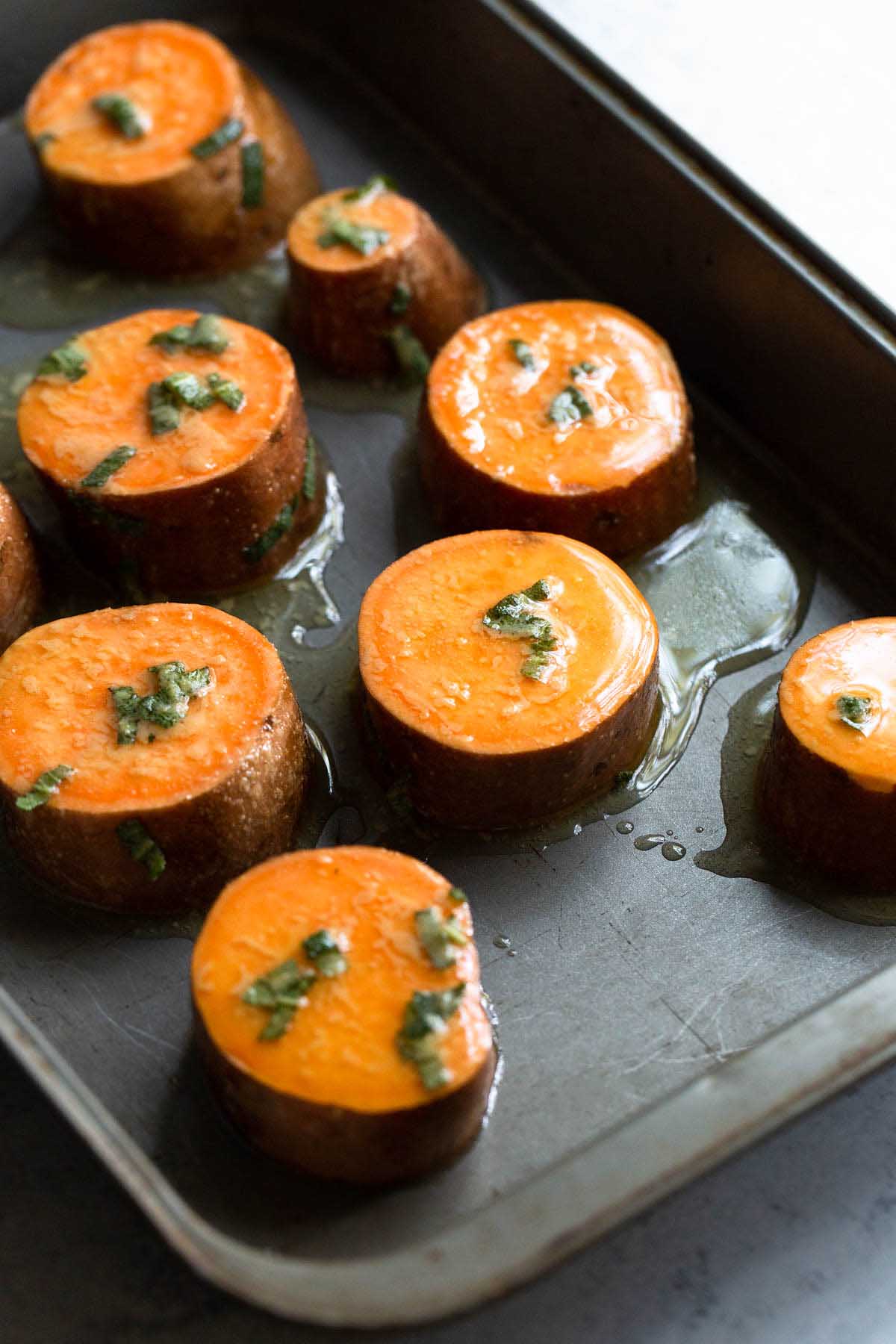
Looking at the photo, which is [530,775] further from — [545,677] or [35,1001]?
[35,1001]

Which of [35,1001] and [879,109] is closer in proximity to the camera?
[35,1001]

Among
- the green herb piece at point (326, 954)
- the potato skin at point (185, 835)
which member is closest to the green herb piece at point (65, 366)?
the potato skin at point (185, 835)

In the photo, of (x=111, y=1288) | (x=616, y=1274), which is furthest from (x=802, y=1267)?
(x=111, y=1288)

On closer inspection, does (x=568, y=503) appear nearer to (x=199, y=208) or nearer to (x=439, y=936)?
(x=439, y=936)

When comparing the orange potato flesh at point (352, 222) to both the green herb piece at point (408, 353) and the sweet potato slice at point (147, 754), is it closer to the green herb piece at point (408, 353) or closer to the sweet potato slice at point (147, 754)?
the green herb piece at point (408, 353)

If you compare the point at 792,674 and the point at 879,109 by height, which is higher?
the point at 879,109

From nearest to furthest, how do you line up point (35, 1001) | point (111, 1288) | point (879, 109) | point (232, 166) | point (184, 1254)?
point (184, 1254)
point (111, 1288)
point (35, 1001)
point (879, 109)
point (232, 166)

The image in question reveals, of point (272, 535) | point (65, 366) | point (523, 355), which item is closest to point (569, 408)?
point (523, 355)
